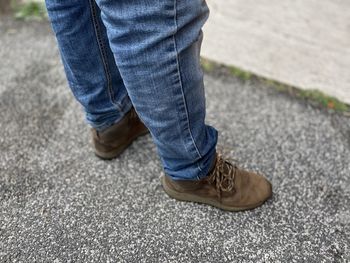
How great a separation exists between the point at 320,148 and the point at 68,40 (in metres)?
0.95

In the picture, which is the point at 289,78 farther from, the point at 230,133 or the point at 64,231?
the point at 64,231

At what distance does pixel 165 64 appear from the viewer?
0.93 m

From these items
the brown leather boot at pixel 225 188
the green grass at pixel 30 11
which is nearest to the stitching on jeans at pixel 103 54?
the brown leather boot at pixel 225 188

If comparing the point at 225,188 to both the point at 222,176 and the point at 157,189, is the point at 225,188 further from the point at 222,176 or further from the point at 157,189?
the point at 157,189

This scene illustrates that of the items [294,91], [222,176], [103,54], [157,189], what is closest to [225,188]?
[222,176]

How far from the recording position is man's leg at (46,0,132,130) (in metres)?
1.12

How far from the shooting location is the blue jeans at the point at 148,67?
0.88 metres

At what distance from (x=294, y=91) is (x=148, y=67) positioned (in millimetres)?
1005

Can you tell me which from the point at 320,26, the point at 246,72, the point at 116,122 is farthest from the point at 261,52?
the point at 116,122

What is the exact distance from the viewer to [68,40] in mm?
1156

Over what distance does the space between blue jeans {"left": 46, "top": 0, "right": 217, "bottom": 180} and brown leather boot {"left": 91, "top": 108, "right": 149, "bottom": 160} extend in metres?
0.03

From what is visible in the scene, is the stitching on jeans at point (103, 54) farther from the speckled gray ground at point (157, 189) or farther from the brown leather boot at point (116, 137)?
the speckled gray ground at point (157, 189)

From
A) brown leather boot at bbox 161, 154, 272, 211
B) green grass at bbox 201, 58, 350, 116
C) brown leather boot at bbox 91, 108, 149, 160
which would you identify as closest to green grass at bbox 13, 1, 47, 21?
green grass at bbox 201, 58, 350, 116

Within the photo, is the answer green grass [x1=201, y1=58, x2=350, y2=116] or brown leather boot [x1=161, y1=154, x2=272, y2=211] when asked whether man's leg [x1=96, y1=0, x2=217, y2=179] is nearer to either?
brown leather boot [x1=161, y1=154, x2=272, y2=211]
